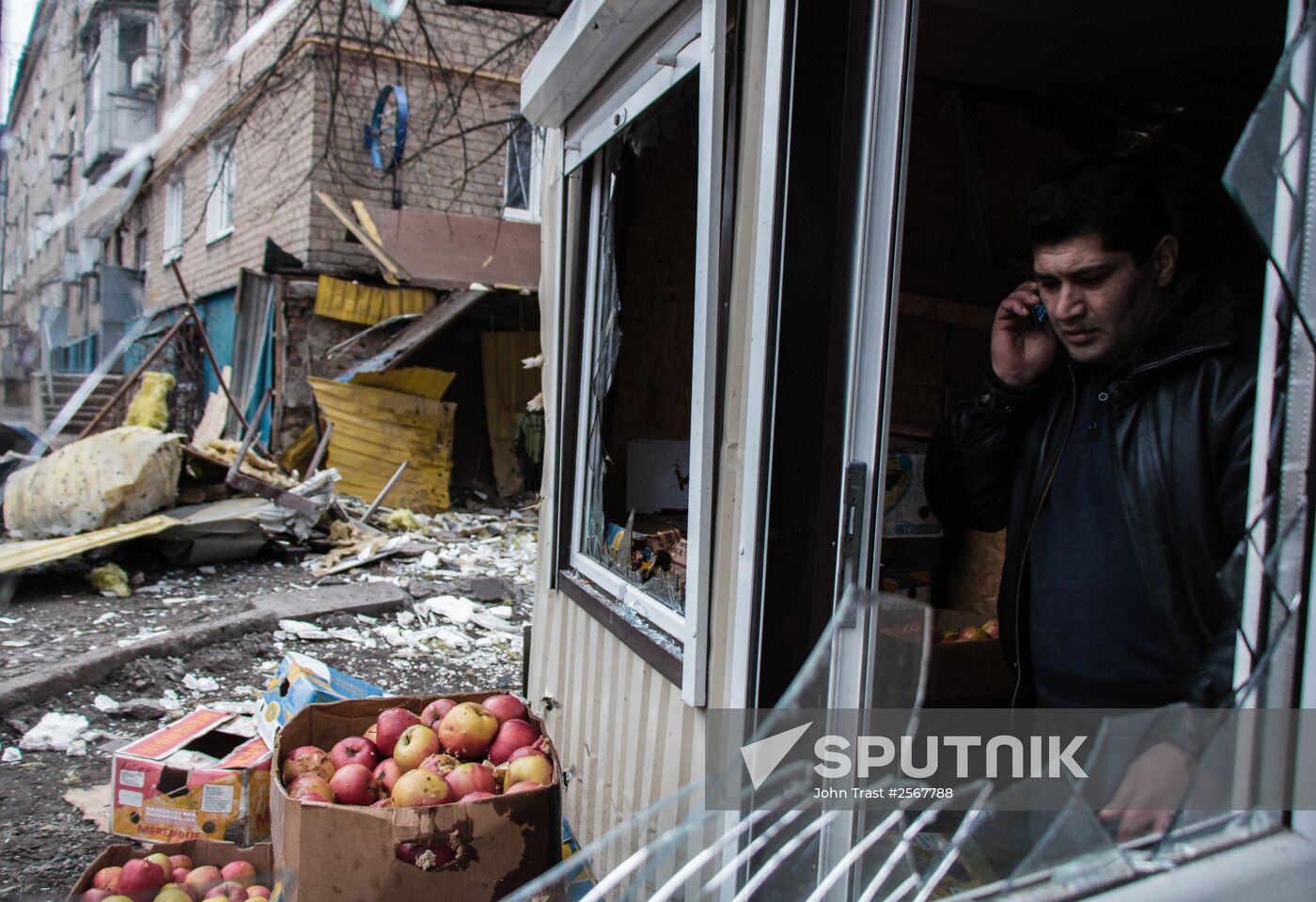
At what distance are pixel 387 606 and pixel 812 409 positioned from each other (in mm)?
5602

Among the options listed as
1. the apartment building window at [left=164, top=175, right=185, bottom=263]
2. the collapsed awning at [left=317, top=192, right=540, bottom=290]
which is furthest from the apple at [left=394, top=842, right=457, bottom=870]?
the apartment building window at [left=164, top=175, right=185, bottom=263]

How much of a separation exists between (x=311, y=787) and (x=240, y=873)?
61 centimetres

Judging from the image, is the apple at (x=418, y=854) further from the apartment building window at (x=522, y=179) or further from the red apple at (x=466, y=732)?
the apartment building window at (x=522, y=179)

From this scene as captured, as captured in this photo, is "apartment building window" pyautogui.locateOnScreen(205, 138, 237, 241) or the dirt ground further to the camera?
"apartment building window" pyautogui.locateOnScreen(205, 138, 237, 241)

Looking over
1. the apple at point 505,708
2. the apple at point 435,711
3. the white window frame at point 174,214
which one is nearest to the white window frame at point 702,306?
the apple at point 505,708

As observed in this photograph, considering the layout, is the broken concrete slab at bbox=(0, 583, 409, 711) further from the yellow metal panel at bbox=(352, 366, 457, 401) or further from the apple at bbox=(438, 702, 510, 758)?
the yellow metal panel at bbox=(352, 366, 457, 401)

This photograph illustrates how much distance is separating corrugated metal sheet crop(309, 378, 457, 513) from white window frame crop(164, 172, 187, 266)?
27.3 ft

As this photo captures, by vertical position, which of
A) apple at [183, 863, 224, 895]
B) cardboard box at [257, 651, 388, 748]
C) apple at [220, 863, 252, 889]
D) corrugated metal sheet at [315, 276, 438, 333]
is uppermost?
corrugated metal sheet at [315, 276, 438, 333]

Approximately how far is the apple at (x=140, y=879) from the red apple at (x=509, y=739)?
1.00 m

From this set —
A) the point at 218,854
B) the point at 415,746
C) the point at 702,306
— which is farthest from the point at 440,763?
the point at 702,306

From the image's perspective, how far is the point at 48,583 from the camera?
7273mm

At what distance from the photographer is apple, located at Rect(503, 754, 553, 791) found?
8.07 feet

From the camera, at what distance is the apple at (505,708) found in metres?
2.86

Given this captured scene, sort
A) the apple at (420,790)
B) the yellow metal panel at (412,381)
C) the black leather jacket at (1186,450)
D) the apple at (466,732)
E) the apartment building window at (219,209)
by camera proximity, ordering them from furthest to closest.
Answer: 1. the apartment building window at (219,209)
2. the yellow metal panel at (412,381)
3. the apple at (466,732)
4. the apple at (420,790)
5. the black leather jacket at (1186,450)
